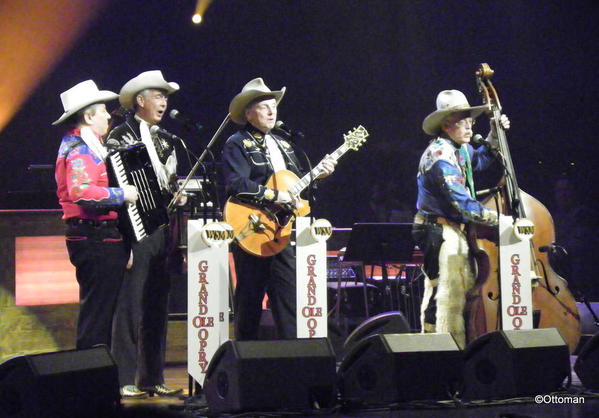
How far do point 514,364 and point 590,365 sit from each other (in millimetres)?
632

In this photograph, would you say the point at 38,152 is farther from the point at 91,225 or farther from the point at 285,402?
the point at 285,402

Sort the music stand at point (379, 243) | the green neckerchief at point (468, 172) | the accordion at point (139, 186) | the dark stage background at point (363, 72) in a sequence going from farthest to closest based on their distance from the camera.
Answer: the dark stage background at point (363, 72), the music stand at point (379, 243), the green neckerchief at point (468, 172), the accordion at point (139, 186)

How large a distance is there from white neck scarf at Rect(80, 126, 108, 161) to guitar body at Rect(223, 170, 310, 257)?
0.80m

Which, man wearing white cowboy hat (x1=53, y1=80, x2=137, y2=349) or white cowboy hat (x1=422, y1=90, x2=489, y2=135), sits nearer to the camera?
man wearing white cowboy hat (x1=53, y1=80, x2=137, y2=349)

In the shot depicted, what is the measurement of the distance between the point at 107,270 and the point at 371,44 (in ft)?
22.5

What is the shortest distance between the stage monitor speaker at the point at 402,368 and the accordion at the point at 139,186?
56.5 inches

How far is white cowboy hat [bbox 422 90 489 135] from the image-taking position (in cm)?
600

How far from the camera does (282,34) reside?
11039 mm

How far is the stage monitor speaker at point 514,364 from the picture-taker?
4730 mm

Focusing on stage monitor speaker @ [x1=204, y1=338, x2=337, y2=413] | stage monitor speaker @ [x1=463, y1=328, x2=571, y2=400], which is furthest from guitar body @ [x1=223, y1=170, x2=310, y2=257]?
stage monitor speaker @ [x1=463, y1=328, x2=571, y2=400]

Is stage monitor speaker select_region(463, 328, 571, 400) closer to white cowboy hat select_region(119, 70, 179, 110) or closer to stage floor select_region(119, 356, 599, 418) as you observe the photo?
stage floor select_region(119, 356, 599, 418)

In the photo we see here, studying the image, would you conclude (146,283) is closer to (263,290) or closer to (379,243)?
(263,290)

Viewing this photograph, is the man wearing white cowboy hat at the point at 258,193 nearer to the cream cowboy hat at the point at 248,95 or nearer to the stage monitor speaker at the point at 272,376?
the cream cowboy hat at the point at 248,95

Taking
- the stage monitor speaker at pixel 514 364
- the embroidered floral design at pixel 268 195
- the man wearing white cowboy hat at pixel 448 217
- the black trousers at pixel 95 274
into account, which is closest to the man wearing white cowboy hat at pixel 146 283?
the black trousers at pixel 95 274
